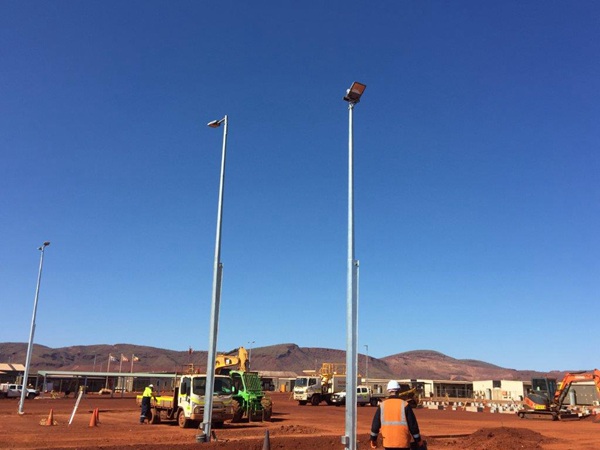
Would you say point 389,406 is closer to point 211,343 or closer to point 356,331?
point 356,331

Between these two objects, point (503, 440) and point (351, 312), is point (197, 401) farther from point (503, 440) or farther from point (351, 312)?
point (351, 312)

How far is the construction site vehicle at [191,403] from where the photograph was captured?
76.5 feet

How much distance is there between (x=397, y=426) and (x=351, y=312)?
4705 millimetres

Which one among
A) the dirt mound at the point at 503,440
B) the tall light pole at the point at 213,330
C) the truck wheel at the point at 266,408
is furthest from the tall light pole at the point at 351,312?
the truck wheel at the point at 266,408

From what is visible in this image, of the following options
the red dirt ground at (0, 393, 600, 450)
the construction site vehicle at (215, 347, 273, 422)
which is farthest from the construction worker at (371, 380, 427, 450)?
the construction site vehicle at (215, 347, 273, 422)

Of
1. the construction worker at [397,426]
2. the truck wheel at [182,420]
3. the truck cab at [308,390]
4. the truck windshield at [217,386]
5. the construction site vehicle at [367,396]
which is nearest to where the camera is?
the construction worker at [397,426]

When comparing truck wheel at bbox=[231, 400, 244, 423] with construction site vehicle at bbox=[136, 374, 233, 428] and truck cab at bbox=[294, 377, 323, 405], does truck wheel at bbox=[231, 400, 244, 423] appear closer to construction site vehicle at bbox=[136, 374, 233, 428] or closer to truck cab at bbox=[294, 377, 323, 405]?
construction site vehicle at bbox=[136, 374, 233, 428]

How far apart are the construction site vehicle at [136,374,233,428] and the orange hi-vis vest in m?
16.1

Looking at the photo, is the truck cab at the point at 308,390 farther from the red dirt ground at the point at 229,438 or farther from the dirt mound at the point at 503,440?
the dirt mound at the point at 503,440

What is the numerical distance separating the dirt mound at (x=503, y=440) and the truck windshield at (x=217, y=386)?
10.3m

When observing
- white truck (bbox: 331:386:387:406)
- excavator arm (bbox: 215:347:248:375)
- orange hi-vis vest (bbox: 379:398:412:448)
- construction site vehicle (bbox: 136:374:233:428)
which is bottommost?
white truck (bbox: 331:386:387:406)

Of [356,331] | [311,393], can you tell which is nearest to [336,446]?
[356,331]

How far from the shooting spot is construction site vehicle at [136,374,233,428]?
2333 centimetres

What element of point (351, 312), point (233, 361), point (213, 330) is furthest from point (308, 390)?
point (351, 312)
